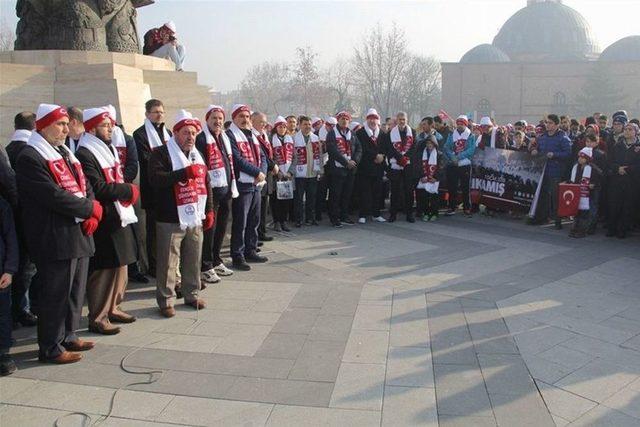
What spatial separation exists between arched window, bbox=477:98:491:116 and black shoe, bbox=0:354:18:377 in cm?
7325

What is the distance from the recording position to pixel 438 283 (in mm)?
6883

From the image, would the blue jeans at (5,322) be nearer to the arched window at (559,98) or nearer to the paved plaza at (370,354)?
the paved plaza at (370,354)

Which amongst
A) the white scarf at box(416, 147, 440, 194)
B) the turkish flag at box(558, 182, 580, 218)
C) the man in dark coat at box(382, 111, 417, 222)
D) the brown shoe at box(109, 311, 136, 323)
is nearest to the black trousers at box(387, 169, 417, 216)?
the man in dark coat at box(382, 111, 417, 222)

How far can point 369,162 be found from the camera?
1106 centimetres

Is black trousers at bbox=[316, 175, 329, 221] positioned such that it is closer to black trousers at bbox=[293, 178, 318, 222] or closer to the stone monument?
black trousers at bbox=[293, 178, 318, 222]

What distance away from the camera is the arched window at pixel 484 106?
238 feet

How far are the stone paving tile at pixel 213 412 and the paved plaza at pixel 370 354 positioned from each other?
0.04 ft

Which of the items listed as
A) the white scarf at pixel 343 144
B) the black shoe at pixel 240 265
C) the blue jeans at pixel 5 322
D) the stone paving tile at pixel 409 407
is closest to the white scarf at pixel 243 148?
the black shoe at pixel 240 265

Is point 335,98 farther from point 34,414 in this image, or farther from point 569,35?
point 34,414

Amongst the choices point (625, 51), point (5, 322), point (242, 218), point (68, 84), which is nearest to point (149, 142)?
point (242, 218)

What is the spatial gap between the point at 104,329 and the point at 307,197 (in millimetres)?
6199

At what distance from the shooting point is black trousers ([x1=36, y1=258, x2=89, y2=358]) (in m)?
4.38

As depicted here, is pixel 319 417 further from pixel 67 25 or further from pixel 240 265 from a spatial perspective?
pixel 67 25

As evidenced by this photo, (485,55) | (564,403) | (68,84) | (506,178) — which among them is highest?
(485,55)
